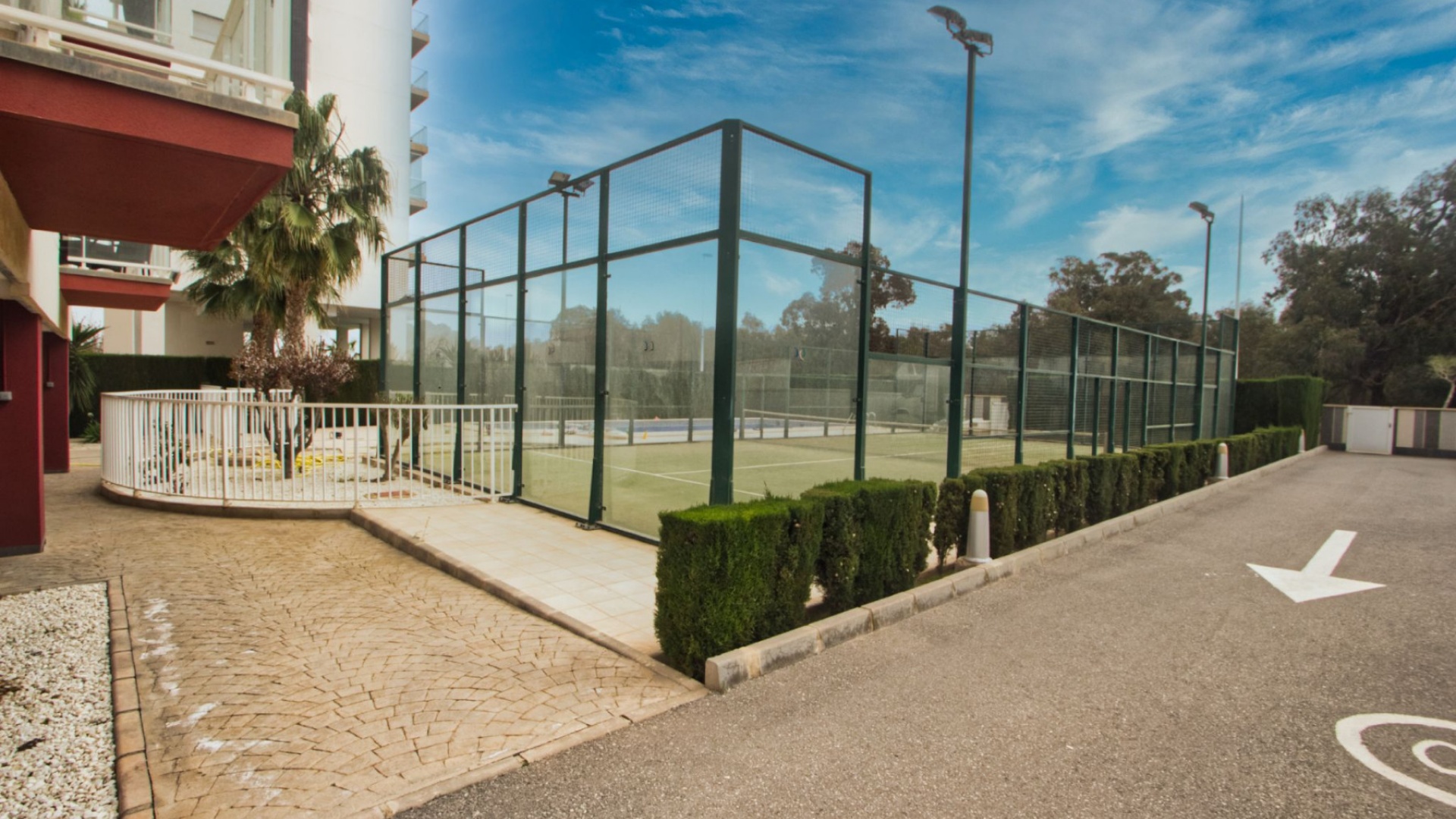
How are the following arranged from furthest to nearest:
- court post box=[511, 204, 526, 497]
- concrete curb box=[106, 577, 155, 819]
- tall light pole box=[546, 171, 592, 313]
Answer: court post box=[511, 204, 526, 497] < tall light pole box=[546, 171, 592, 313] < concrete curb box=[106, 577, 155, 819]

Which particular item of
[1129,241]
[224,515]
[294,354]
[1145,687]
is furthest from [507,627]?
[1129,241]

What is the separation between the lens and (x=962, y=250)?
9.18 m

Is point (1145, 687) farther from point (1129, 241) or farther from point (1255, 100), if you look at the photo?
point (1129, 241)

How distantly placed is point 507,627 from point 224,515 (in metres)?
5.34

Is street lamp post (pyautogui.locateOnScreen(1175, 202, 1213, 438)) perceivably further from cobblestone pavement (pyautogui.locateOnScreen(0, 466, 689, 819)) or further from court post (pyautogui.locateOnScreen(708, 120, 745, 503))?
cobblestone pavement (pyautogui.locateOnScreen(0, 466, 689, 819))

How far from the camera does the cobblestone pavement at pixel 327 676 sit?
249 centimetres

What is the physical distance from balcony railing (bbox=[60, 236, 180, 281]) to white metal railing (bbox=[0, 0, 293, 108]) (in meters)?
9.17

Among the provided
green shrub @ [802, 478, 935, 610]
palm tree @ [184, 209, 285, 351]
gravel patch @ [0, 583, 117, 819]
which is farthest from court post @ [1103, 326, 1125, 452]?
palm tree @ [184, 209, 285, 351]

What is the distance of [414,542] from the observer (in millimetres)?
6012

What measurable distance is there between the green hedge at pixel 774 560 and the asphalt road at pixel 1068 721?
1.08 ft

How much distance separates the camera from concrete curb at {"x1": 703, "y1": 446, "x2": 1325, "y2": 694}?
3391 mm

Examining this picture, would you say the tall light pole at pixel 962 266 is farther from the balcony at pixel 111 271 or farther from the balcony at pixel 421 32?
the balcony at pixel 421 32

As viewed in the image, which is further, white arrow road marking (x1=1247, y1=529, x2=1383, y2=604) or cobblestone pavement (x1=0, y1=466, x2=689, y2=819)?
white arrow road marking (x1=1247, y1=529, x2=1383, y2=604)

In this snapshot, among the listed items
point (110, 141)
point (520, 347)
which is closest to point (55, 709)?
point (110, 141)
